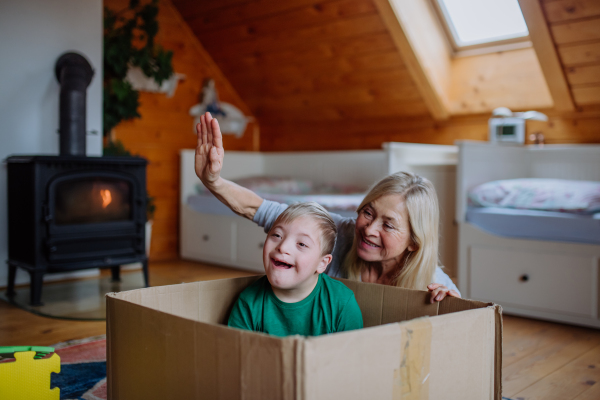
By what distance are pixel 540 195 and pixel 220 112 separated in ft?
8.94

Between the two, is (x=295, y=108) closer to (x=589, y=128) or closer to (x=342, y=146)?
(x=342, y=146)

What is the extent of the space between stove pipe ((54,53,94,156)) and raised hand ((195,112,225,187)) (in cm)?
185

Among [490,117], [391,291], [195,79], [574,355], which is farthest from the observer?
[195,79]

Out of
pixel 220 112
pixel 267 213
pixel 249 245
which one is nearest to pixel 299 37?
pixel 220 112

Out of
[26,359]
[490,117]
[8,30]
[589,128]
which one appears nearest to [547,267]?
[589,128]

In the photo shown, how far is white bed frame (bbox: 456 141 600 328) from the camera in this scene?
245 cm

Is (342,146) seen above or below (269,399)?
above

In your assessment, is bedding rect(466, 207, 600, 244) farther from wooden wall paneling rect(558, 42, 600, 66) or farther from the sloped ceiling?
the sloped ceiling

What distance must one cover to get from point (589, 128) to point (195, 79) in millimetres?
2888

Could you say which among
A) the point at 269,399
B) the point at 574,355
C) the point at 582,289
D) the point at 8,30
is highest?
the point at 8,30

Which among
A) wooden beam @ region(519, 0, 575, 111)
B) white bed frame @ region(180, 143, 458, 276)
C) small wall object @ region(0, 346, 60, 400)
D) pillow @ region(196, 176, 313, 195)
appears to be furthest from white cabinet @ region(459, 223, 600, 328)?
small wall object @ region(0, 346, 60, 400)

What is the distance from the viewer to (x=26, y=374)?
1.07m

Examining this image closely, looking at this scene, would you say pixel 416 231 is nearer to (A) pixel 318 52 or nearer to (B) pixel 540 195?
(B) pixel 540 195

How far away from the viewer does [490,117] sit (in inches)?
145
